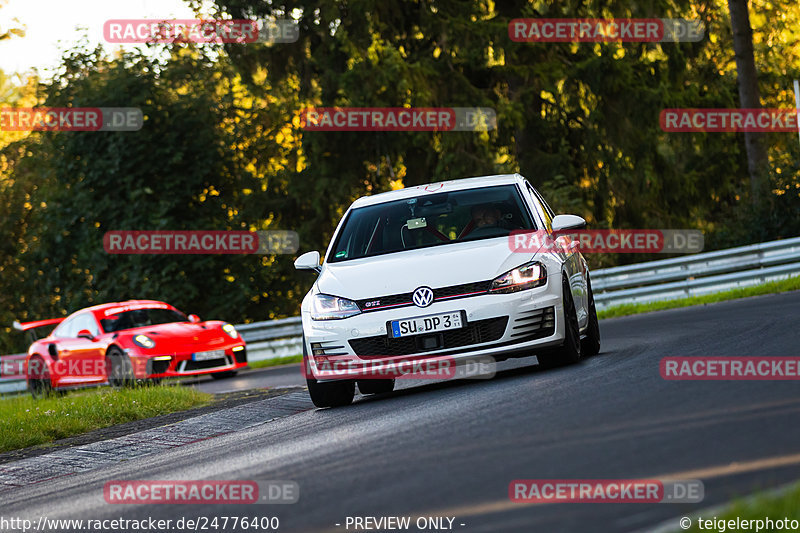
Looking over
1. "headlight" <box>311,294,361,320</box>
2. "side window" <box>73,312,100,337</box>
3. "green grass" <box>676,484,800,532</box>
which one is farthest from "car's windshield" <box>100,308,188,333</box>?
"green grass" <box>676,484,800,532</box>

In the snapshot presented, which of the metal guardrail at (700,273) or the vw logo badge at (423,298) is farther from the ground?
the vw logo badge at (423,298)

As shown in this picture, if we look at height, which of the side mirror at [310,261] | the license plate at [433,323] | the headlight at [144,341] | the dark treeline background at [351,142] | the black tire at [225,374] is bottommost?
the black tire at [225,374]

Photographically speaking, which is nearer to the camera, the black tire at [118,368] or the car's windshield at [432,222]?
the car's windshield at [432,222]

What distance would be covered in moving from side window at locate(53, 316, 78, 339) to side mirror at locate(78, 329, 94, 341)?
22cm

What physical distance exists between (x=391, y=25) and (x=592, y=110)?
5.67m

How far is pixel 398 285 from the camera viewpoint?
31.3ft

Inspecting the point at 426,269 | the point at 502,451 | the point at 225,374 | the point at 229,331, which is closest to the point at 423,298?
the point at 426,269

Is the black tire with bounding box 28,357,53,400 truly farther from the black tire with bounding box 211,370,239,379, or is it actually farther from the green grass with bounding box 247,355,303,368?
the green grass with bounding box 247,355,303,368

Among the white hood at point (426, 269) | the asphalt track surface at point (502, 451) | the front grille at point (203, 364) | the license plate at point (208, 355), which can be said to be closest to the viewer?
the asphalt track surface at point (502, 451)

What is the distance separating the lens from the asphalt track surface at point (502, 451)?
5.18 m

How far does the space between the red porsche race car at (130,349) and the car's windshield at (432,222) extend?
8.53 metres

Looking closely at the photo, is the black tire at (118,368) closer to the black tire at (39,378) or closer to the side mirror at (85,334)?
the side mirror at (85,334)

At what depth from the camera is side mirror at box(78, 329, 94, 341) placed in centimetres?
2020

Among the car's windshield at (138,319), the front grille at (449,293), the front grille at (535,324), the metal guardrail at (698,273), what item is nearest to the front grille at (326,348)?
the front grille at (449,293)
